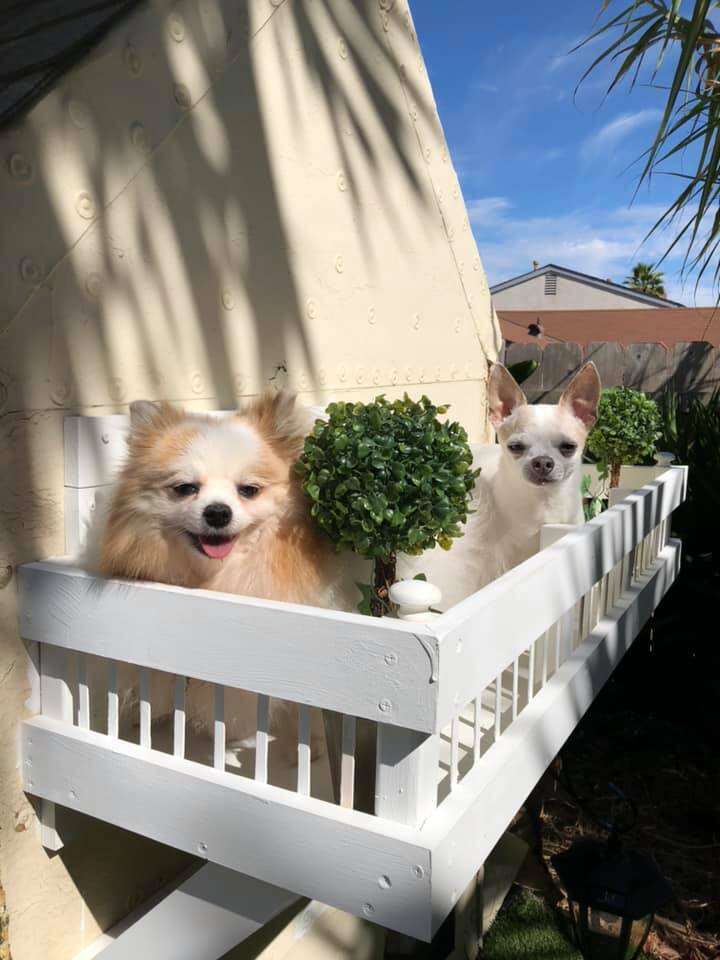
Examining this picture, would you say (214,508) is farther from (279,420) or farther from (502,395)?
(502,395)

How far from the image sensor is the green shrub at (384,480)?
1075 millimetres

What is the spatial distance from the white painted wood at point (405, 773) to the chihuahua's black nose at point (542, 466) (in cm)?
80

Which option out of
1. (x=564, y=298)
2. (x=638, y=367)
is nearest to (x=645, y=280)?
(x=564, y=298)

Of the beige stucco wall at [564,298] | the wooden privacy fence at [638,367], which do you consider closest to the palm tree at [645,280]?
the beige stucco wall at [564,298]

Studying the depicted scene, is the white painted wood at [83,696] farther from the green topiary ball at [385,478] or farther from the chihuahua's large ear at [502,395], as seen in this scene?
the chihuahua's large ear at [502,395]

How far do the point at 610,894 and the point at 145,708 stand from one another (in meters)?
0.96

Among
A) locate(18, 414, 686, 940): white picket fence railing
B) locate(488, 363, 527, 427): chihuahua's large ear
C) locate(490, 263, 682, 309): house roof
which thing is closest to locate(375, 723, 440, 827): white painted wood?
locate(18, 414, 686, 940): white picket fence railing

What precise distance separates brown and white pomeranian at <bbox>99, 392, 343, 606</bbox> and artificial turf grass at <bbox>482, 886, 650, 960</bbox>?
1.81 m

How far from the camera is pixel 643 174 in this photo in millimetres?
2736

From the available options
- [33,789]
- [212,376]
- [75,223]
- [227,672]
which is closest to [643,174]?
Answer: [212,376]

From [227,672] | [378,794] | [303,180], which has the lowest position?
[378,794]

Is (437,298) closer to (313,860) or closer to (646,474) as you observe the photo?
(646,474)

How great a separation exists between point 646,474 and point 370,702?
75.7 inches

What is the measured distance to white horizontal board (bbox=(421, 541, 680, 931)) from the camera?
831mm
